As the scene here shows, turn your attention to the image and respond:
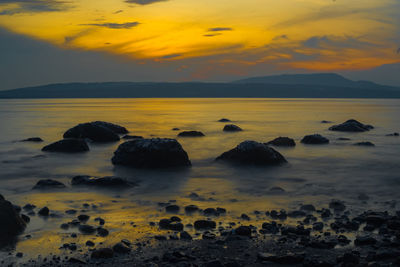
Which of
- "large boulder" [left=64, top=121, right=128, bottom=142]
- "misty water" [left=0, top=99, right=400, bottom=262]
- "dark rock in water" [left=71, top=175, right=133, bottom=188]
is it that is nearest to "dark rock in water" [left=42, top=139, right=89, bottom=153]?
"misty water" [left=0, top=99, right=400, bottom=262]

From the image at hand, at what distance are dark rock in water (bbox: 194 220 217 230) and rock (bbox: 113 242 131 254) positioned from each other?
5.80ft

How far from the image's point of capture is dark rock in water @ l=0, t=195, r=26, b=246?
26.5 feet

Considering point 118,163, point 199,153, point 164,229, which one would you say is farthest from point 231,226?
point 199,153

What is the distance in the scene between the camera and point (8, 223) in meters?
8.23

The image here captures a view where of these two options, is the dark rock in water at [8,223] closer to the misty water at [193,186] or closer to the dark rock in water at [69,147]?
the misty water at [193,186]

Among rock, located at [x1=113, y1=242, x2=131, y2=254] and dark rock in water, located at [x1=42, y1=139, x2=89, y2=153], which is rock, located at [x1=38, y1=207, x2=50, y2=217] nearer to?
rock, located at [x1=113, y1=242, x2=131, y2=254]

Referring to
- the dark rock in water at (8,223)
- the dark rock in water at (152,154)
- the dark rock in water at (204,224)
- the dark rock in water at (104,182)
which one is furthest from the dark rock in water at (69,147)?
the dark rock in water at (204,224)

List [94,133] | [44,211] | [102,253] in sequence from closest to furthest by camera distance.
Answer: [102,253], [44,211], [94,133]

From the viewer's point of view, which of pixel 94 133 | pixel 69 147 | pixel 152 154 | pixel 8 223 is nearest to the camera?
pixel 8 223

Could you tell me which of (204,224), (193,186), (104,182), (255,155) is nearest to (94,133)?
(255,155)

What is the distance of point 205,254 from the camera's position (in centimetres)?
722

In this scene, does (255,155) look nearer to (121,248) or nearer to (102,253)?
(121,248)

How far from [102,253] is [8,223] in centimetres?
239

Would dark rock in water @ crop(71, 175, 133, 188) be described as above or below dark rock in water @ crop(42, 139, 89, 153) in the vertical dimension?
below
